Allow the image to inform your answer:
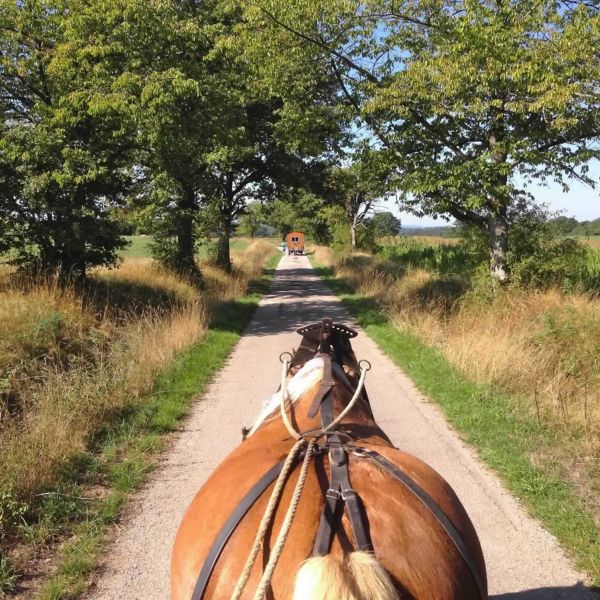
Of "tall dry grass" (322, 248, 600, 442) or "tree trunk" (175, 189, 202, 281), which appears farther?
"tree trunk" (175, 189, 202, 281)

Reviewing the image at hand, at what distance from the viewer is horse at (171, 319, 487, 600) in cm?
159

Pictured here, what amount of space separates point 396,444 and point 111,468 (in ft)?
9.26

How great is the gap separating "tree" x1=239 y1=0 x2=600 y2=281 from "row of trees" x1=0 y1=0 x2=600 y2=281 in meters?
0.04

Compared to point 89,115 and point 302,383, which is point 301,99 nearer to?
point 89,115

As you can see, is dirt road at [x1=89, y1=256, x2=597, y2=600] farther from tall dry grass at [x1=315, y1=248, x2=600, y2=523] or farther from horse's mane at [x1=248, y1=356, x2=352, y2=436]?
horse's mane at [x1=248, y1=356, x2=352, y2=436]

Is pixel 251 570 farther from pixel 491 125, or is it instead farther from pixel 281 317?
pixel 281 317

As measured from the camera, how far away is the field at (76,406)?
3859 millimetres

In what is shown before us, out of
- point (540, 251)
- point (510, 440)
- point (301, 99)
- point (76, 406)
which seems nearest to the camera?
point (510, 440)

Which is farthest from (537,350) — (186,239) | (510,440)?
(186,239)

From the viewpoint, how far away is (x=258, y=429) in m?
2.81

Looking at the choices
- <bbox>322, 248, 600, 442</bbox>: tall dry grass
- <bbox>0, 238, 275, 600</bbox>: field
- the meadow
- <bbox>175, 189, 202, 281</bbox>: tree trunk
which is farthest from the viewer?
<bbox>175, 189, 202, 281</bbox>: tree trunk

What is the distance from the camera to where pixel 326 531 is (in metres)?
1.70

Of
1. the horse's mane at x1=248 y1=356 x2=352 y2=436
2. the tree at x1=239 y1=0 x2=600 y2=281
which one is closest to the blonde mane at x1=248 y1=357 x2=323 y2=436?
the horse's mane at x1=248 y1=356 x2=352 y2=436

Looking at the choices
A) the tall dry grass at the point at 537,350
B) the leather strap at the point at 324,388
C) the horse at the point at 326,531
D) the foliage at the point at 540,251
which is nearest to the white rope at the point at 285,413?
the horse at the point at 326,531
